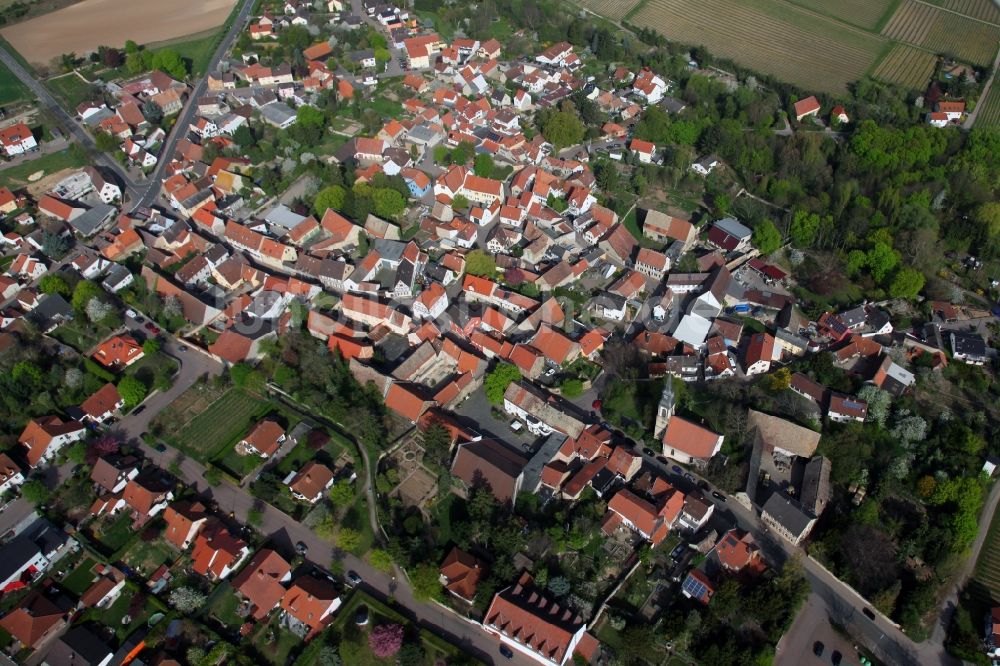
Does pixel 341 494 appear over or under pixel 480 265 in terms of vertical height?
under

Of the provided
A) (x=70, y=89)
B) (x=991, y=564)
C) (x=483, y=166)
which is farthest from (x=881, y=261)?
(x=70, y=89)

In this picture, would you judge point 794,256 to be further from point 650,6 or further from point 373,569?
point 650,6

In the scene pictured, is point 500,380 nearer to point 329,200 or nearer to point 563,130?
point 329,200

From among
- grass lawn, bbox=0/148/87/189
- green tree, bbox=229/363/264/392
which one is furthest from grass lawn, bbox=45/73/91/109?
green tree, bbox=229/363/264/392

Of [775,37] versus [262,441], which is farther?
[775,37]

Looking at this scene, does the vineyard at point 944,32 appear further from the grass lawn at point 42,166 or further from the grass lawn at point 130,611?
the grass lawn at point 130,611

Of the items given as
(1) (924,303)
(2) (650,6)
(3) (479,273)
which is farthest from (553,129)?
(2) (650,6)
